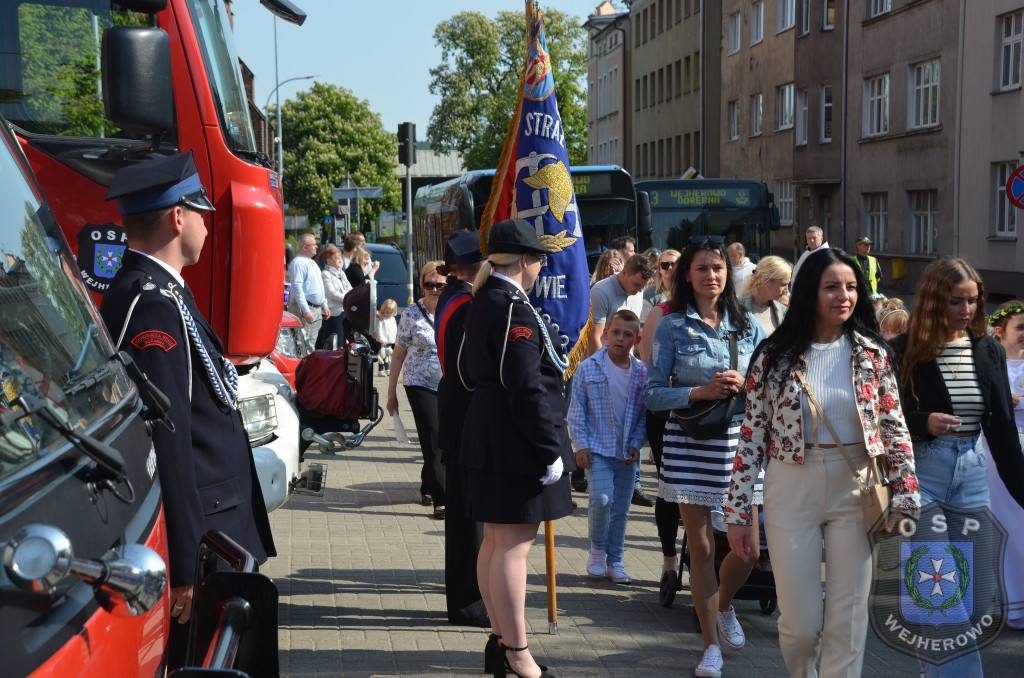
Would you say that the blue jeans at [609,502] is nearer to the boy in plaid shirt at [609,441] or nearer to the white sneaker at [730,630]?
the boy in plaid shirt at [609,441]

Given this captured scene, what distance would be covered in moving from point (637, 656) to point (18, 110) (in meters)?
3.87

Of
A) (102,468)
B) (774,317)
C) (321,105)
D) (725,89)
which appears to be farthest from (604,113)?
(102,468)

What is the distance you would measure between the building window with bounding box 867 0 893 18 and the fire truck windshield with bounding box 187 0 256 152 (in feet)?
111

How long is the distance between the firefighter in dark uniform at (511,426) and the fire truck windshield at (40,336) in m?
2.52

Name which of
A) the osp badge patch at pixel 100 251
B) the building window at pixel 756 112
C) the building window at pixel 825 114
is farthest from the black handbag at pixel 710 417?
the building window at pixel 756 112

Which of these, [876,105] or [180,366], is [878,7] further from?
[180,366]

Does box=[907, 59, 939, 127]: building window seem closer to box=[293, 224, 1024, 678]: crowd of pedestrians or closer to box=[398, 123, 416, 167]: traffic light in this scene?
box=[398, 123, 416, 167]: traffic light

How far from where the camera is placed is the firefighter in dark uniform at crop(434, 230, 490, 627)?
19.3 ft

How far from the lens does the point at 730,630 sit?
5906 millimetres

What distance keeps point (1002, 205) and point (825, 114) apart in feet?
43.4

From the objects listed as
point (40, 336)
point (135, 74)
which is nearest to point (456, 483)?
point (135, 74)

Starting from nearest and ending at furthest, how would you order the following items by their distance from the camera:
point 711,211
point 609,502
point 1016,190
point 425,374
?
point 609,502 → point 425,374 → point 1016,190 → point 711,211

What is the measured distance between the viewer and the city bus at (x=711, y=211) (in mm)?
22141

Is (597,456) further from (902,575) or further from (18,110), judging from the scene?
(18,110)
